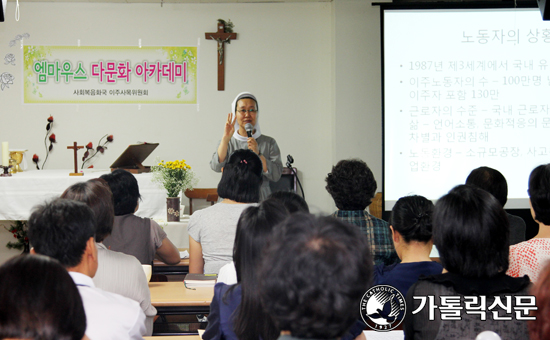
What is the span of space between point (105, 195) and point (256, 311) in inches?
35.5

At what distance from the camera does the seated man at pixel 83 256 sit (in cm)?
122

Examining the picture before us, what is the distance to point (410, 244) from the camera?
1781mm

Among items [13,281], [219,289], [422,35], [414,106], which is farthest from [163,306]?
[422,35]

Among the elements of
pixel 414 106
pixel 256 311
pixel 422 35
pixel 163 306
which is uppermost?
pixel 422 35

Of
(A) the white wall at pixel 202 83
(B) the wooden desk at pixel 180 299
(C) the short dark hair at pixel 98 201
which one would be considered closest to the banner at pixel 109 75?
(A) the white wall at pixel 202 83

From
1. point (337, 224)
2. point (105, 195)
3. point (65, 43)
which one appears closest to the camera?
point (337, 224)

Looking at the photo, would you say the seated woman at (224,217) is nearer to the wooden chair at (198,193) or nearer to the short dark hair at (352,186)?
the short dark hair at (352,186)

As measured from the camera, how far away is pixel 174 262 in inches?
103

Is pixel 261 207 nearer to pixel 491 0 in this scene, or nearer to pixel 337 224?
pixel 337 224

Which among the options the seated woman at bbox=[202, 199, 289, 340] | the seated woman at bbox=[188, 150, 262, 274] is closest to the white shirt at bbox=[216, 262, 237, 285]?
the seated woman at bbox=[202, 199, 289, 340]

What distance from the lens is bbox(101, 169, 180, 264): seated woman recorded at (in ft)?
7.59

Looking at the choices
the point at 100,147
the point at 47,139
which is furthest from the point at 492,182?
the point at 47,139

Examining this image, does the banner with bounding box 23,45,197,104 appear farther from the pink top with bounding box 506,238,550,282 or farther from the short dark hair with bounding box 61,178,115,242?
the pink top with bounding box 506,238,550,282

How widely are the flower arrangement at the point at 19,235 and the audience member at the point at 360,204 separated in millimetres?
3612
